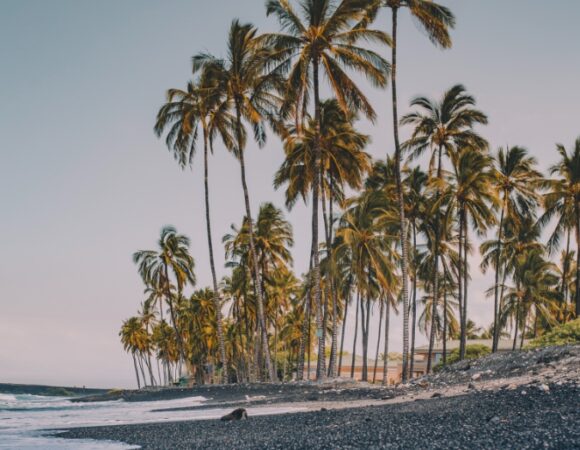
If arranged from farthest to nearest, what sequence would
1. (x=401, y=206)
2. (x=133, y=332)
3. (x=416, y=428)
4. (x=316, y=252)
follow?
(x=133, y=332), (x=316, y=252), (x=401, y=206), (x=416, y=428)

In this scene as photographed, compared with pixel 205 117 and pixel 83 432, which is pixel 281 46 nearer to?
pixel 205 117

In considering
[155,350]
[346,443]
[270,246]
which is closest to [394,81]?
[270,246]

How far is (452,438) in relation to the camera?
7.14 m

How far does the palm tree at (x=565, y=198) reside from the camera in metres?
35.3

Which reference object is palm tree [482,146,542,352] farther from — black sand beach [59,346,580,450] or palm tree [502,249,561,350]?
black sand beach [59,346,580,450]

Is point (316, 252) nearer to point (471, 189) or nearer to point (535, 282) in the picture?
point (471, 189)

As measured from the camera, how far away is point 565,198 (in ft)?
120

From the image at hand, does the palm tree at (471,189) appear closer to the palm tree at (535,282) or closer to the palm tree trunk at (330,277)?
the palm tree trunk at (330,277)

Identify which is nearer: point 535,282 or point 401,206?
point 401,206

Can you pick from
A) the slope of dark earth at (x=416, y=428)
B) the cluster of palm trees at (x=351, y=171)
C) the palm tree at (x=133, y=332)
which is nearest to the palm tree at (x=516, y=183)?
the cluster of palm trees at (x=351, y=171)

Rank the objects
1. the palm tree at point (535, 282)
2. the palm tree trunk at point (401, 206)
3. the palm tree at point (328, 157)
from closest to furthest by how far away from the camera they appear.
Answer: the palm tree trunk at point (401, 206)
the palm tree at point (328, 157)
the palm tree at point (535, 282)

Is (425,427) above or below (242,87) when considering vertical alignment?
below

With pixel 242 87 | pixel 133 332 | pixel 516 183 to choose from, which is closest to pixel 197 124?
pixel 242 87

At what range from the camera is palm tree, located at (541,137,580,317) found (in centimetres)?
3531
